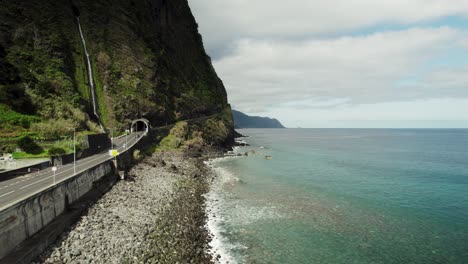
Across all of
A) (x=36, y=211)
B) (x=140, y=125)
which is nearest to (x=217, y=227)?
(x=36, y=211)

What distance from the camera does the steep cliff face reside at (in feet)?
189

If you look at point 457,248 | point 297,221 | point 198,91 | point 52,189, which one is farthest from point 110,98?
point 457,248

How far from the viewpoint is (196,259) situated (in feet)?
73.7

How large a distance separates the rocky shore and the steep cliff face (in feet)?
80.3

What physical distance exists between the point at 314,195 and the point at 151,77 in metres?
65.9

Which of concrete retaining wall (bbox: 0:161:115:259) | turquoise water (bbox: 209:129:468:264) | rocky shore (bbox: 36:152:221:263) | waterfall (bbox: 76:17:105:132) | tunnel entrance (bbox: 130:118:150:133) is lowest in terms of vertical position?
turquoise water (bbox: 209:129:468:264)

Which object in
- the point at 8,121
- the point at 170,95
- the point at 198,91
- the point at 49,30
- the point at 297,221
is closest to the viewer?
the point at 297,221

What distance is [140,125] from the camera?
271ft

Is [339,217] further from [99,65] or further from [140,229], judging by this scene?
[99,65]

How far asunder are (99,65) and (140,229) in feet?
243

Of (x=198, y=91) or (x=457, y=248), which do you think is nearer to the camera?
(x=457, y=248)

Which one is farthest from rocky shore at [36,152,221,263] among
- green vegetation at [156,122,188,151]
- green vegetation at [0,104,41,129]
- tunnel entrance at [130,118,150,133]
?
tunnel entrance at [130,118,150,133]

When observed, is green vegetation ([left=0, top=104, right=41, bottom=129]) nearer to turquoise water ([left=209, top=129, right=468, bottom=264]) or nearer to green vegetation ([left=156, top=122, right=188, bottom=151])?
green vegetation ([left=156, top=122, right=188, bottom=151])

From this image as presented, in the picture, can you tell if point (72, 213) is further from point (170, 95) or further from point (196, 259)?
point (170, 95)
